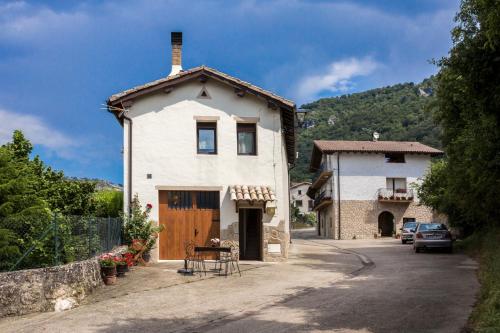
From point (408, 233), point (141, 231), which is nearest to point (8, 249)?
point (141, 231)

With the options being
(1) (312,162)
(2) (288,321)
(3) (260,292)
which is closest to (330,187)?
(1) (312,162)

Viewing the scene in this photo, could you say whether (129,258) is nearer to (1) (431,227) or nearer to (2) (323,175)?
(1) (431,227)

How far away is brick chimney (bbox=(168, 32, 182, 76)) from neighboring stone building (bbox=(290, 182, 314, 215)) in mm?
71843

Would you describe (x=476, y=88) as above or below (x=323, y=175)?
below

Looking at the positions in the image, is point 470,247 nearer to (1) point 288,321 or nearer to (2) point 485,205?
(2) point 485,205

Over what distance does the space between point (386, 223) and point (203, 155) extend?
3722cm

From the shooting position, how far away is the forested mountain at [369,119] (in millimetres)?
76250

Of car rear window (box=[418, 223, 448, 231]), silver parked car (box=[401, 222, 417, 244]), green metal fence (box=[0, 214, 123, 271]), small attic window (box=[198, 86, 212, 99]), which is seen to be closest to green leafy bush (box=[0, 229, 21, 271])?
green metal fence (box=[0, 214, 123, 271])

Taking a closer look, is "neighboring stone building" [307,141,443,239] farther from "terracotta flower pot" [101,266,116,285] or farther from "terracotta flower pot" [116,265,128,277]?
"terracotta flower pot" [101,266,116,285]

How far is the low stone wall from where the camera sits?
10.6m

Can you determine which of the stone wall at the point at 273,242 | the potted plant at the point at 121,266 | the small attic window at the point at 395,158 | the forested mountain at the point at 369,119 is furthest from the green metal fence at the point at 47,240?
the forested mountain at the point at 369,119

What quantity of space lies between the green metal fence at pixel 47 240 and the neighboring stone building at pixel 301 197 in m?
80.5

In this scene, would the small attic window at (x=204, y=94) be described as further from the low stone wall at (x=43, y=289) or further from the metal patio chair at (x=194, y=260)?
the low stone wall at (x=43, y=289)

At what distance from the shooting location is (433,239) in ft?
79.0
